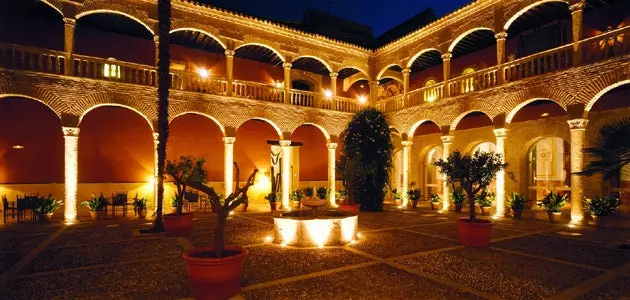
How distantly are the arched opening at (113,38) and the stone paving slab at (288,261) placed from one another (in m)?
9.65

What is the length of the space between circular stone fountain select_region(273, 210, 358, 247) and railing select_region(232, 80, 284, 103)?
316 inches

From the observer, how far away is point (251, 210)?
14328 mm

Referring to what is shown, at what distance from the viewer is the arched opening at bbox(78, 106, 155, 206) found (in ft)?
43.8

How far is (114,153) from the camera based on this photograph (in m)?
13.8

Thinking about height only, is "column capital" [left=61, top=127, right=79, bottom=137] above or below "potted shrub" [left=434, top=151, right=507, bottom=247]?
above

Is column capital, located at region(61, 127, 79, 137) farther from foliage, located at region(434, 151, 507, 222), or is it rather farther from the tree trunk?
foliage, located at region(434, 151, 507, 222)

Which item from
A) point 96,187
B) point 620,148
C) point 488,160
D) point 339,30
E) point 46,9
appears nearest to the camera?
point 620,148

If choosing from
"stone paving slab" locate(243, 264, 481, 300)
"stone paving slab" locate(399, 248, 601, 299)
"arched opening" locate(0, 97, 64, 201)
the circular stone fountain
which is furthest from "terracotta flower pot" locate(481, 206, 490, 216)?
"arched opening" locate(0, 97, 64, 201)

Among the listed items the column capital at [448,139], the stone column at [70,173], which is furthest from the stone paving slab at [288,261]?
the column capital at [448,139]

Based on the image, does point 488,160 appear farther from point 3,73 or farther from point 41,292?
point 3,73

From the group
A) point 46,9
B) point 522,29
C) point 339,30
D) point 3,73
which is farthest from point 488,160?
point 339,30

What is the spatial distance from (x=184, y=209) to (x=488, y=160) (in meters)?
11.5

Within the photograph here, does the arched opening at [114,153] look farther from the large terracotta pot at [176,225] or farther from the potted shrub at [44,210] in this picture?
the large terracotta pot at [176,225]

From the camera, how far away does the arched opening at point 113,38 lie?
42.6 feet
